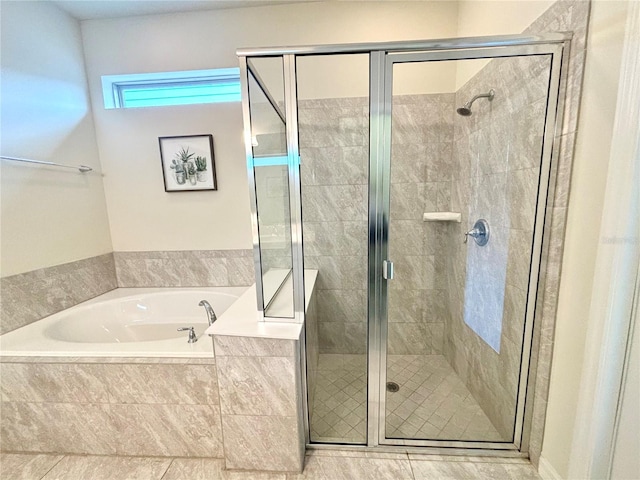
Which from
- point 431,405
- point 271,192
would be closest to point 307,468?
point 431,405

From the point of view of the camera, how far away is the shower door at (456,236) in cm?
122

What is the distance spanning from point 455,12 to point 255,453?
3118mm

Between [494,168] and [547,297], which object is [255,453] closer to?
[547,297]

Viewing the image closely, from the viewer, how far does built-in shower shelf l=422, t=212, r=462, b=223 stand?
181cm

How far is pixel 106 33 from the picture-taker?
2068mm

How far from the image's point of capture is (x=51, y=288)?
71.2 inches

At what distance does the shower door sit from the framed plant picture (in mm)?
1512

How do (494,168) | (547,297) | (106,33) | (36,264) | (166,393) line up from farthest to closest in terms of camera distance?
(106,33), (36,264), (494,168), (166,393), (547,297)

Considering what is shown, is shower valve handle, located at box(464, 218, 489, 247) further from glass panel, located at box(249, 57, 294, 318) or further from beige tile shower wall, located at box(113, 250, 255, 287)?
beige tile shower wall, located at box(113, 250, 255, 287)

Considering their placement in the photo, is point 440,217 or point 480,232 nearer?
point 480,232

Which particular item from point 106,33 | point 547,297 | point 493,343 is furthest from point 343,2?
point 493,343

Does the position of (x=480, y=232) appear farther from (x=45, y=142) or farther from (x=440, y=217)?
(x=45, y=142)

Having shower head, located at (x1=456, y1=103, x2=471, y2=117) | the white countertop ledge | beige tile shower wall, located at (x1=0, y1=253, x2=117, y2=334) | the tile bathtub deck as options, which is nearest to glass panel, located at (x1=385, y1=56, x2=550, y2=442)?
shower head, located at (x1=456, y1=103, x2=471, y2=117)

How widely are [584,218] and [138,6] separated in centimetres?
305
